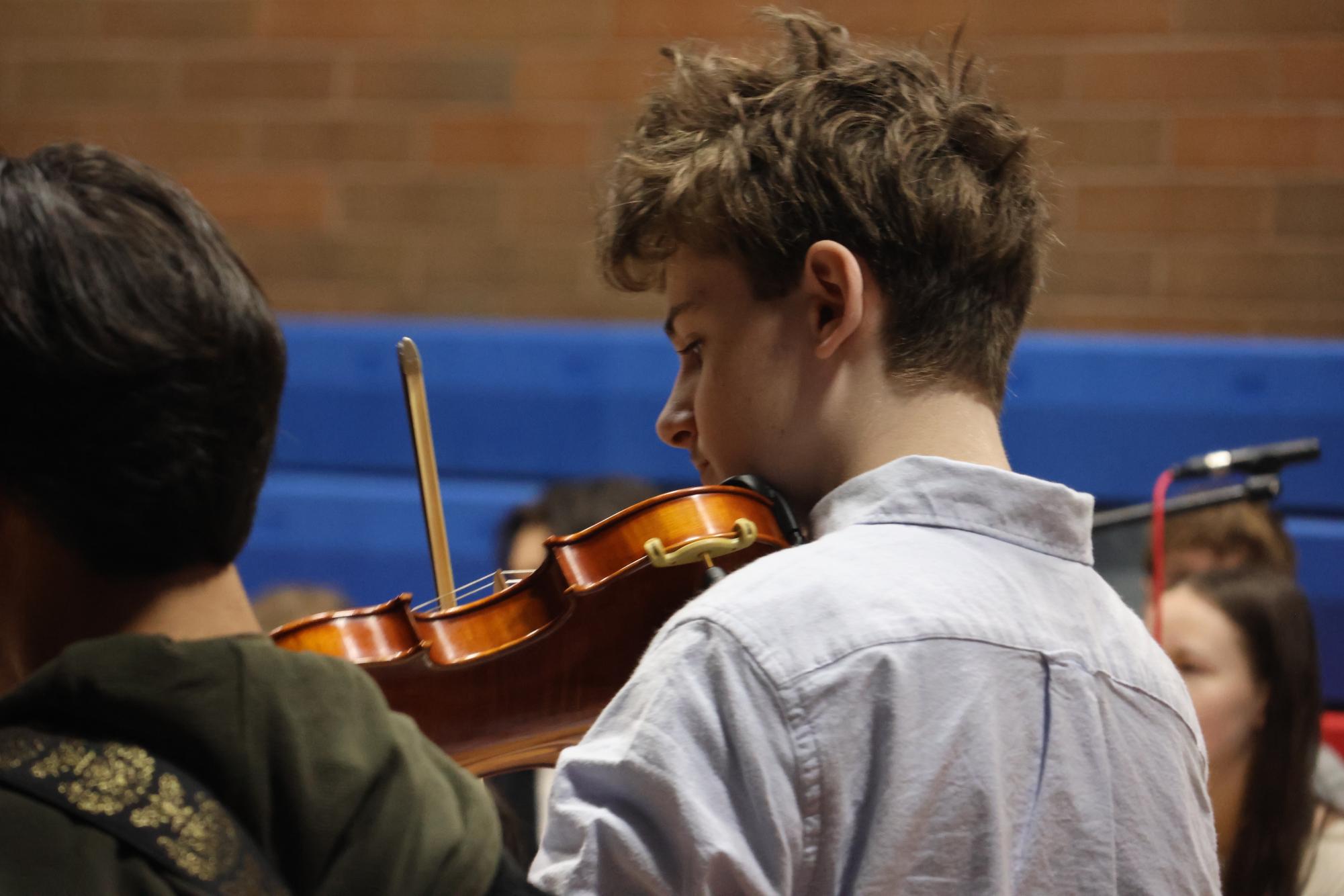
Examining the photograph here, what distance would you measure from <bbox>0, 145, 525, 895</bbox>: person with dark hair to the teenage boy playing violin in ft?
0.50

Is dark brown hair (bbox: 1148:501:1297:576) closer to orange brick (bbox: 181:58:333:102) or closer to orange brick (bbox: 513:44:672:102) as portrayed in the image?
orange brick (bbox: 513:44:672:102)

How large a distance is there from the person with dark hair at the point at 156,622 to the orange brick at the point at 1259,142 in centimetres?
238

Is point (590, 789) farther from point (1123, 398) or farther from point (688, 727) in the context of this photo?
point (1123, 398)

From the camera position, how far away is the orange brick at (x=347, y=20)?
3014 millimetres

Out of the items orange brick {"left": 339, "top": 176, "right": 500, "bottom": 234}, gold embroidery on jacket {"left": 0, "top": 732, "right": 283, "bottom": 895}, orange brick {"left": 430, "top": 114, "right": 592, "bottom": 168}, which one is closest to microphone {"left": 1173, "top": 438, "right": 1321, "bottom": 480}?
gold embroidery on jacket {"left": 0, "top": 732, "right": 283, "bottom": 895}

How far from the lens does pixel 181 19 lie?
312 cm

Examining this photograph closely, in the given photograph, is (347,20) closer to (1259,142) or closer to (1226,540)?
(1259,142)

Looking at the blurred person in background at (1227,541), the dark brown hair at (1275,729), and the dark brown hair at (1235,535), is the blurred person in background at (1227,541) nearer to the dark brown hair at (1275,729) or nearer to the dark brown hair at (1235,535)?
the dark brown hair at (1235,535)

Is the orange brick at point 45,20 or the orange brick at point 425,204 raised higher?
the orange brick at point 45,20

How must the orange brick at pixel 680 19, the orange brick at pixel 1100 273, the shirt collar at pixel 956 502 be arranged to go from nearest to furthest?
1. the shirt collar at pixel 956 502
2. the orange brick at pixel 1100 273
3. the orange brick at pixel 680 19

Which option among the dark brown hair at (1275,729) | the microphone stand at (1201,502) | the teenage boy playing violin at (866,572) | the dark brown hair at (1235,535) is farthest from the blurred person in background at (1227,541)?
the teenage boy playing violin at (866,572)

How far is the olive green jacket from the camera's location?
0.58 m

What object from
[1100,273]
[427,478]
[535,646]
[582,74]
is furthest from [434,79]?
[535,646]

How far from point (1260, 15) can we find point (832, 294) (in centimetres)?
210
